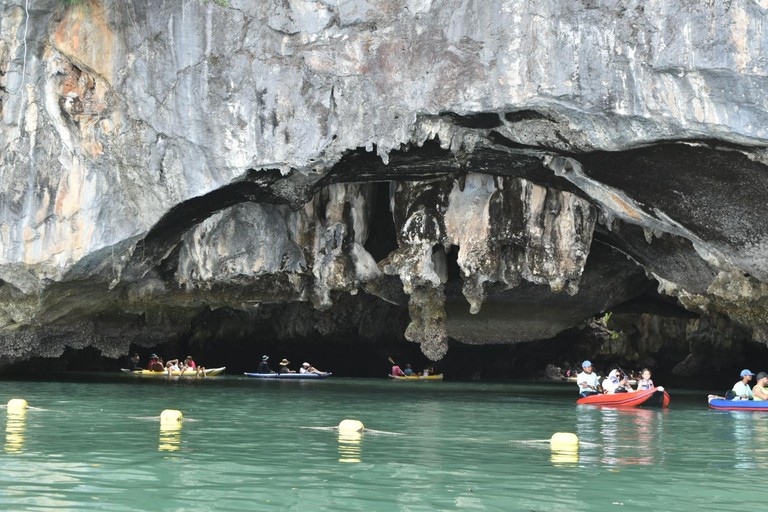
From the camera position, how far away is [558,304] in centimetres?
2281

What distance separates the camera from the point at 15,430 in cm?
1022

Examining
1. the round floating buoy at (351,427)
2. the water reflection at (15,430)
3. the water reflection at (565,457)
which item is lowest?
the water reflection at (565,457)

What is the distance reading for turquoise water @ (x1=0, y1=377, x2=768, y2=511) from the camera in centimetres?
617

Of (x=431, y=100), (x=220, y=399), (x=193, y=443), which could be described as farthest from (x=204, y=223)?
(x=193, y=443)

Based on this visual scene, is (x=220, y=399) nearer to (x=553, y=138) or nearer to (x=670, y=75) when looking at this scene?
(x=553, y=138)

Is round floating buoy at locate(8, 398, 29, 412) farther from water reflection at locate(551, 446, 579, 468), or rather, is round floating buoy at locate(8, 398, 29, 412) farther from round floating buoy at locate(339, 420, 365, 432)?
water reflection at locate(551, 446, 579, 468)

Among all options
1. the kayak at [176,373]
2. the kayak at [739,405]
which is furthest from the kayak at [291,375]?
the kayak at [739,405]

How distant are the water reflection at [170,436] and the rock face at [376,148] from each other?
189 inches

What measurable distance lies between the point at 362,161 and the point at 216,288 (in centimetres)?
754

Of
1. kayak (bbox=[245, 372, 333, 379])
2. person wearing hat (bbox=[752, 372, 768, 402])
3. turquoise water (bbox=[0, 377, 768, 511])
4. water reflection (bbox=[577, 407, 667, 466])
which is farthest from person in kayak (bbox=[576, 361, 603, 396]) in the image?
kayak (bbox=[245, 372, 333, 379])

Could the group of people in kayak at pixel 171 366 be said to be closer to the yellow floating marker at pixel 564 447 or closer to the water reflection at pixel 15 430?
the water reflection at pixel 15 430

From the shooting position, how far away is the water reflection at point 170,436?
8.72 meters

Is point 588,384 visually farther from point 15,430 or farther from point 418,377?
point 418,377

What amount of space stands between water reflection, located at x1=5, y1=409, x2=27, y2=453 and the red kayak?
10.9 metres
